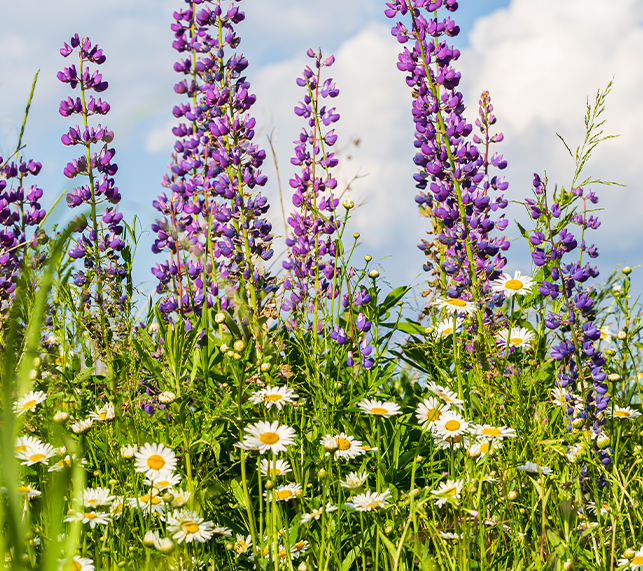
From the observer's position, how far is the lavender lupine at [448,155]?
2.77 metres

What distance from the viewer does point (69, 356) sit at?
119 inches

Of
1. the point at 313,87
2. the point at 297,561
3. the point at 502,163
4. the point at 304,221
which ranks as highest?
the point at 313,87

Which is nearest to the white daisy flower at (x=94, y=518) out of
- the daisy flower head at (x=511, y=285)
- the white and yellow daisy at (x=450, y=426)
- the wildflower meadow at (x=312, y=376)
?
the wildflower meadow at (x=312, y=376)

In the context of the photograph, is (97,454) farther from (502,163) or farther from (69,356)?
(502,163)

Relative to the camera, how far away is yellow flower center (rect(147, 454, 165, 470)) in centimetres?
165

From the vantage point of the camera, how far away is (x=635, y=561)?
171 cm

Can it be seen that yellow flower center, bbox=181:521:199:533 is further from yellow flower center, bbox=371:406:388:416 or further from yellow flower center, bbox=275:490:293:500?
yellow flower center, bbox=371:406:388:416

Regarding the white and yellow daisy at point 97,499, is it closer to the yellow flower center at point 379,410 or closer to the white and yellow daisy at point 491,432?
the yellow flower center at point 379,410

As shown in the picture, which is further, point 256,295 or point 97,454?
point 256,295

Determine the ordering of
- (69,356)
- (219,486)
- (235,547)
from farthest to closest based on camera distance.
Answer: (69,356), (219,486), (235,547)

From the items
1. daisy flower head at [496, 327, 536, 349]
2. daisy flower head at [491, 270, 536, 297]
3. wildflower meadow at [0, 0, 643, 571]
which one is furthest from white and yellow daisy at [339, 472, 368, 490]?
daisy flower head at [491, 270, 536, 297]

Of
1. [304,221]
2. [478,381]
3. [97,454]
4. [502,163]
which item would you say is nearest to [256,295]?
[304,221]

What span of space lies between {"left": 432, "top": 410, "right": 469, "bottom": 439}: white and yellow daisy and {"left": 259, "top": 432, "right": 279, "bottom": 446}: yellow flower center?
1.80 feet

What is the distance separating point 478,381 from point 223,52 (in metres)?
2.07
